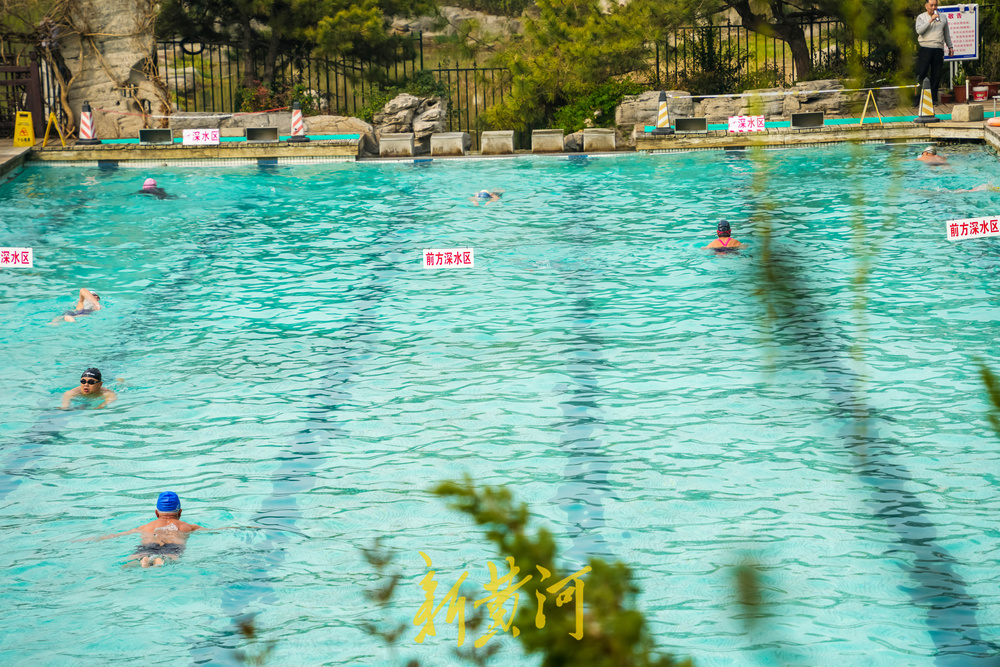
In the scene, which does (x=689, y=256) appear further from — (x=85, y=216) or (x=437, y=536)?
(x=85, y=216)

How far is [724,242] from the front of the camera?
1223 cm

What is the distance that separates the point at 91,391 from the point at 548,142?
1325 cm

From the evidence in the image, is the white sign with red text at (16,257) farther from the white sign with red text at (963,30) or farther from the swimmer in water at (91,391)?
the white sign with red text at (963,30)

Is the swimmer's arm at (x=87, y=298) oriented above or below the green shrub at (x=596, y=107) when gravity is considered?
below

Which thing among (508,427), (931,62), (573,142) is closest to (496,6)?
(573,142)

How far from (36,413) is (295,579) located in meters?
3.78

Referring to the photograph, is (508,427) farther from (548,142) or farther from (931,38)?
(931,38)

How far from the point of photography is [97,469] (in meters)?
7.41

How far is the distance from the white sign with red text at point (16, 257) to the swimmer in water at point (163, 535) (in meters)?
6.91

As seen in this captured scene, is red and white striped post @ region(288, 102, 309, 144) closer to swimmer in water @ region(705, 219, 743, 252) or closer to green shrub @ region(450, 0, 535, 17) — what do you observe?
swimmer in water @ region(705, 219, 743, 252)

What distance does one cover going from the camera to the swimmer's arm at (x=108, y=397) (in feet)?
28.1

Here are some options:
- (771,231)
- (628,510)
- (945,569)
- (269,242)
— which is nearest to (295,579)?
(628,510)

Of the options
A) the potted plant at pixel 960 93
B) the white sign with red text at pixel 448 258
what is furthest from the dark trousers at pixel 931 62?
the white sign with red text at pixel 448 258

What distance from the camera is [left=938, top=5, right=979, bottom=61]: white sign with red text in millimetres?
20078
